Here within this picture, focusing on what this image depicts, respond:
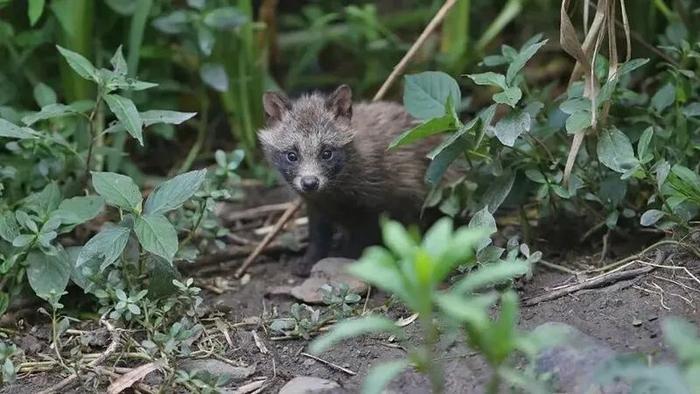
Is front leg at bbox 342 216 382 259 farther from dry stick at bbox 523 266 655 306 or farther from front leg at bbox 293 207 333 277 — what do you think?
dry stick at bbox 523 266 655 306

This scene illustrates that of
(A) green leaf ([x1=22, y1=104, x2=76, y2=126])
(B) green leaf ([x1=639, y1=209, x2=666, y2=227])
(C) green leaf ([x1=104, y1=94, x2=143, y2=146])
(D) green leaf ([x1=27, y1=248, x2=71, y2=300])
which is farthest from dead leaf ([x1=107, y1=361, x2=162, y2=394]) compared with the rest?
(B) green leaf ([x1=639, y1=209, x2=666, y2=227])

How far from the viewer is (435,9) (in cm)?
641

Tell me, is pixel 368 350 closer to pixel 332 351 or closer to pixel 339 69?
pixel 332 351

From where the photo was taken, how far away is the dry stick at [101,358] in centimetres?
399

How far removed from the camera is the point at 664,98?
475 cm

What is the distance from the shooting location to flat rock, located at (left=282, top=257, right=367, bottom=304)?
4.82 metres

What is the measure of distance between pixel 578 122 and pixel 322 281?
1473 millimetres

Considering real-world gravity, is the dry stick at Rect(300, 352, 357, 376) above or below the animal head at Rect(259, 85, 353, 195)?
below

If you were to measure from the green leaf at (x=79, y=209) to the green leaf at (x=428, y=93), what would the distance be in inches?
57.5

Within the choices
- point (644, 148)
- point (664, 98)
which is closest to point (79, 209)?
→ point (644, 148)

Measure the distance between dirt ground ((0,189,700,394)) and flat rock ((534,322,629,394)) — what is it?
0.83 feet

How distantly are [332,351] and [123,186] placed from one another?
1.10 metres

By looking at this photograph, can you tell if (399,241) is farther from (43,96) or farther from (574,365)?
(43,96)

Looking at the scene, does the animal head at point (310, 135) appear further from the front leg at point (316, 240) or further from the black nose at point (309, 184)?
the front leg at point (316, 240)
